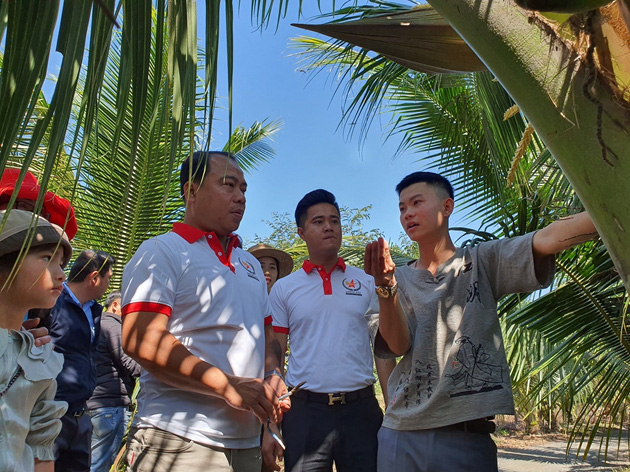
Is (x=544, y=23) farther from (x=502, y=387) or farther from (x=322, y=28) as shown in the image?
(x=502, y=387)

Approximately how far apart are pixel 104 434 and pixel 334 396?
2416 mm

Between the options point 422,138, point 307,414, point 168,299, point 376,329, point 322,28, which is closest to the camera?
point 322,28

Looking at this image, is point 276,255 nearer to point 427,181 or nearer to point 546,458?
point 427,181

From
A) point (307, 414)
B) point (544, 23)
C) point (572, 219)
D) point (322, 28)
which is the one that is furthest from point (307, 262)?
point (544, 23)

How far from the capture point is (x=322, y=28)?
129 cm

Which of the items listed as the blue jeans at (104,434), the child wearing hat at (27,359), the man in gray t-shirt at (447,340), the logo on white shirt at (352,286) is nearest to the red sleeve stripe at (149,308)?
the child wearing hat at (27,359)

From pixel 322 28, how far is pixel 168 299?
3.39 feet

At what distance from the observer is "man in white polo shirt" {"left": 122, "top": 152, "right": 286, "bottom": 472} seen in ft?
5.85

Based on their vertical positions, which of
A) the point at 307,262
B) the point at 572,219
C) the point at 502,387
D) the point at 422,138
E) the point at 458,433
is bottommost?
the point at 458,433

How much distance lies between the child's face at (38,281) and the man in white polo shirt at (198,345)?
276 millimetres

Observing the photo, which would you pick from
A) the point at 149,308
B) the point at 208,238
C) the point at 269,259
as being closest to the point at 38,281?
the point at 149,308

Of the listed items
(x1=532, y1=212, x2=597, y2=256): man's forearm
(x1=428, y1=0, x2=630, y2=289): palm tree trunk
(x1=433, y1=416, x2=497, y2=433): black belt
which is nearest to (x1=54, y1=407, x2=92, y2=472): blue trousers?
(x1=433, y1=416, x2=497, y2=433): black belt

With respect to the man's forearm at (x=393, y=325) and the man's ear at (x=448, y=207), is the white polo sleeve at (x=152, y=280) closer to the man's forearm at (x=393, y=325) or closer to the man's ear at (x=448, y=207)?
the man's forearm at (x=393, y=325)

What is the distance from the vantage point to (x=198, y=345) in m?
1.96
